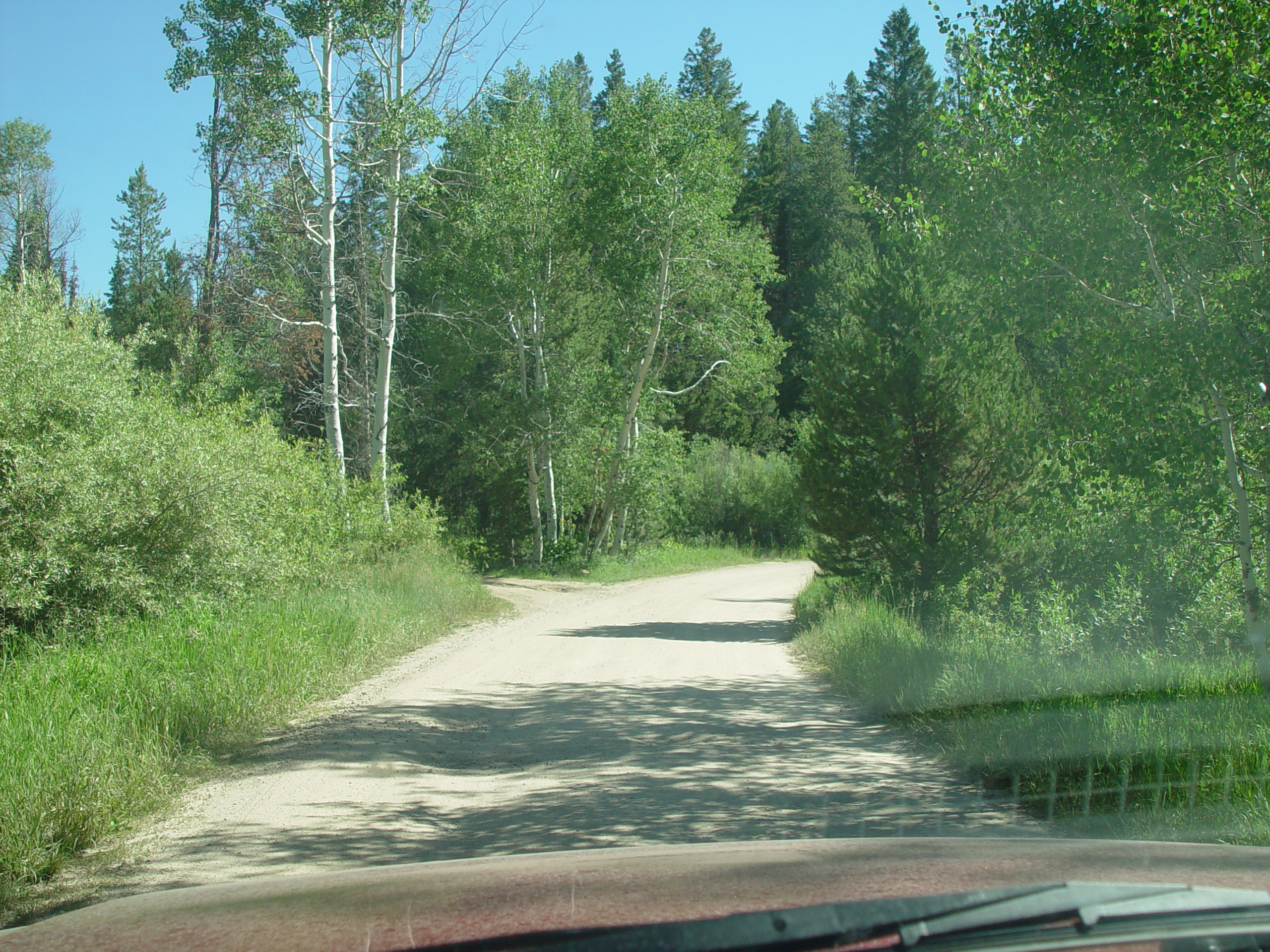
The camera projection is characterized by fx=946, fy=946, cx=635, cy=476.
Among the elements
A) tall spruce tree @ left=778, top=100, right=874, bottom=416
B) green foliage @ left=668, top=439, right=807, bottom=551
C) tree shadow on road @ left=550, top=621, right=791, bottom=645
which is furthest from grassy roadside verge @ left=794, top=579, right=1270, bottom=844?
tall spruce tree @ left=778, top=100, right=874, bottom=416

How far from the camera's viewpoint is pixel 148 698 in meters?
7.61

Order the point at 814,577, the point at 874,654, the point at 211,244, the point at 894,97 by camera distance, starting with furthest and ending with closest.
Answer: the point at 894,97
the point at 211,244
the point at 814,577
the point at 874,654

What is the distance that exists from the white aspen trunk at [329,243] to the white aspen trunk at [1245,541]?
1710 centimetres

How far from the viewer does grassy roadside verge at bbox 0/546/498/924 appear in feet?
17.2

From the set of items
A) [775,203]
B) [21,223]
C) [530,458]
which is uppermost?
[775,203]

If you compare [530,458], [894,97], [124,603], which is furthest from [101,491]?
[894,97]

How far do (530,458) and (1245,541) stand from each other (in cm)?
2430

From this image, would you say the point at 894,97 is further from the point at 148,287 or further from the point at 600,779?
the point at 600,779

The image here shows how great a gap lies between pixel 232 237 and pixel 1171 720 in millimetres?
29350

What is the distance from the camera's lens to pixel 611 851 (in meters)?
3.08

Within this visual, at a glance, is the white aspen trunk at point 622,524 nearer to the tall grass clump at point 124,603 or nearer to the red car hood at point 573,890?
the tall grass clump at point 124,603

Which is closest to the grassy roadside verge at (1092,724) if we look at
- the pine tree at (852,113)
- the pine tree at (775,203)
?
the pine tree at (775,203)

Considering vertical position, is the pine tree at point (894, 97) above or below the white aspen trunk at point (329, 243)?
above

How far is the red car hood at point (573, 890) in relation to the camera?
83.0 inches
